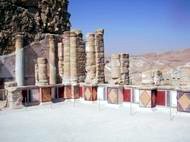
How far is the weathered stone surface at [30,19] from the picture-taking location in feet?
85.6

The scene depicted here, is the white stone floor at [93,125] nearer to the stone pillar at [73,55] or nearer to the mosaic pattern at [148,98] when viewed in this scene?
the mosaic pattern at [148,98]

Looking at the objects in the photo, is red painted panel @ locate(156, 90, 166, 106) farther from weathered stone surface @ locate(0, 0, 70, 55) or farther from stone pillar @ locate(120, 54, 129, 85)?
weathered stone surface @ locate(0, 0, 70, 55)

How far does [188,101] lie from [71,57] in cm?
774

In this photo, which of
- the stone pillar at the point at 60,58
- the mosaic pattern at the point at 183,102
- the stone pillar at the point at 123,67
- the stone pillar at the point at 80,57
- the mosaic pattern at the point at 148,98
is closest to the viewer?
the mosaic pattern at the point at 183,102

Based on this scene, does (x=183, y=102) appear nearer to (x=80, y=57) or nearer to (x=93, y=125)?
(x=93, y=125)

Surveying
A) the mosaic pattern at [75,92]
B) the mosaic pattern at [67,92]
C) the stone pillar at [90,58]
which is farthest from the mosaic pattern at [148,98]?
the mosaic pattern at [67,92]

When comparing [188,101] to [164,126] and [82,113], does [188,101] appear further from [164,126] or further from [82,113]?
[82,113]

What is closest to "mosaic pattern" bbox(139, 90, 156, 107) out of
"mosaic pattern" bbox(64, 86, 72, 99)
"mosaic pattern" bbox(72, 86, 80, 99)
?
→ "mosaic pattern" bbox(72, 86, 80, 99)

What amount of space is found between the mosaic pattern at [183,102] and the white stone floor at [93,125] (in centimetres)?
23

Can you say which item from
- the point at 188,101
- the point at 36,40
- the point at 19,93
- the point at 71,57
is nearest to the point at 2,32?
the point at 36,40

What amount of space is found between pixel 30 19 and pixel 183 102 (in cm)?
1915

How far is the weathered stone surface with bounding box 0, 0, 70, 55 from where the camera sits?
85.6 ft

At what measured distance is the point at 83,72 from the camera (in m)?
18.1

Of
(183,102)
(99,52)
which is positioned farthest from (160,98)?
(99,52)
